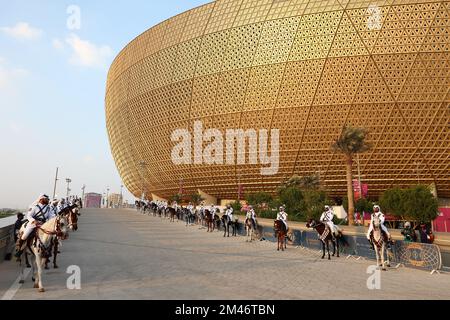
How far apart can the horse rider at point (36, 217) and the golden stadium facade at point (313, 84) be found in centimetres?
4039

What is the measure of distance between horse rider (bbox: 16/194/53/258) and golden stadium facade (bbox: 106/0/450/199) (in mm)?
40390

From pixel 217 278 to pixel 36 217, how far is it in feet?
14.3

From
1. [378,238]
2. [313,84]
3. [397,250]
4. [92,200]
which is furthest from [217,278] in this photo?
[92,200]

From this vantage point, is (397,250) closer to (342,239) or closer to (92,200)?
(342,239)

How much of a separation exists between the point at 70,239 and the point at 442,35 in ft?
144

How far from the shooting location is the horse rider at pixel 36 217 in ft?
25.2

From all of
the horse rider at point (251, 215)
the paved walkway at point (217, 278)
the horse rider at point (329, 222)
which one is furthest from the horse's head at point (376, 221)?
the horse rider at point (251, 215)

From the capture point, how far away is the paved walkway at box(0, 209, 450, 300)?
22.0ft

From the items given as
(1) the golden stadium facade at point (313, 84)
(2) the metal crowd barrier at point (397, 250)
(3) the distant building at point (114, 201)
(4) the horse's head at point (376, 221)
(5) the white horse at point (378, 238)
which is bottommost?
(2) the metal crowd barrier at point (397, 250)

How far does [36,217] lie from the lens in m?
7.90

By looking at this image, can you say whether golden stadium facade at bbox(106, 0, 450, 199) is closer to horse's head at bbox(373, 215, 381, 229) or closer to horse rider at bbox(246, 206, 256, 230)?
horse rider at bbox(246, 206, 256, 230)

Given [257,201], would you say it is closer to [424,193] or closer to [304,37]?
[424,193]

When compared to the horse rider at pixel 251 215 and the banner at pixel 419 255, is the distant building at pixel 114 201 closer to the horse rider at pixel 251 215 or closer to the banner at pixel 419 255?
the horse rider at pixel 251 215
